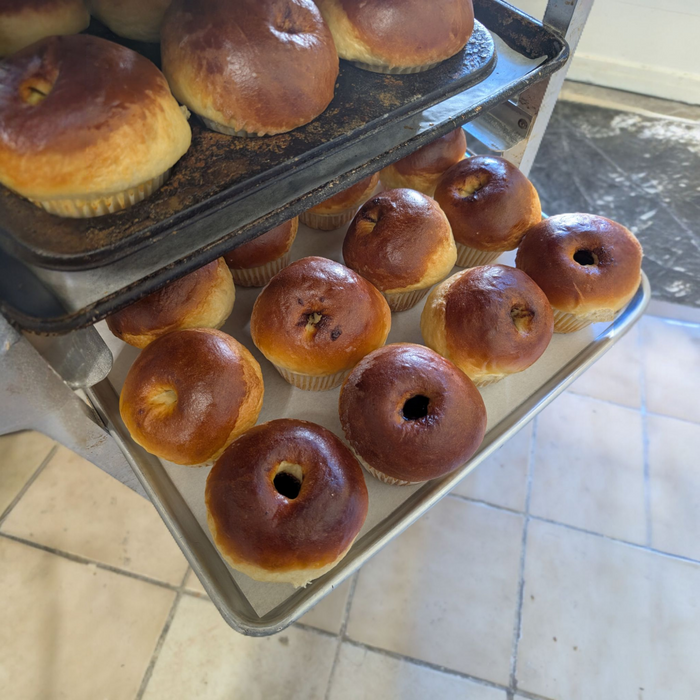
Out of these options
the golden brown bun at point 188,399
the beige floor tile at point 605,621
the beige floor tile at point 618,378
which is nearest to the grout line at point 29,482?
the golden brown bun at point 188,399

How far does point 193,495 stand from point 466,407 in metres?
0.55

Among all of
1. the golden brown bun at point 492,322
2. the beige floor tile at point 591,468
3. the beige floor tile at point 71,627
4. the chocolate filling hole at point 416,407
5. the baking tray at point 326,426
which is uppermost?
the golden brown bun at point 492,322

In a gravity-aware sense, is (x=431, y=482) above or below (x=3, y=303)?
below

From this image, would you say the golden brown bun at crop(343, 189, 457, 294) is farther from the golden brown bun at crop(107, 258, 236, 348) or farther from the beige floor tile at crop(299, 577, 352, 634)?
the beige floor tile at crop(299, 577, 352, 634)

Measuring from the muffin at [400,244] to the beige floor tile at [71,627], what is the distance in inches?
48.6

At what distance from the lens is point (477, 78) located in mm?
949

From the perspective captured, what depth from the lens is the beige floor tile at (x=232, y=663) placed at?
1.50 m

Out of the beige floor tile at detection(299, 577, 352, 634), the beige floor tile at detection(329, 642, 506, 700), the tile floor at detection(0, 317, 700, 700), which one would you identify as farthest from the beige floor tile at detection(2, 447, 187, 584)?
the beige floor tile at detection(329, 642, 506, 700)

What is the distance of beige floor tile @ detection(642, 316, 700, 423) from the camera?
2.05 meters

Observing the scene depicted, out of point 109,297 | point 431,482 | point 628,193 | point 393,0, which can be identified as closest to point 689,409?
point 628,193

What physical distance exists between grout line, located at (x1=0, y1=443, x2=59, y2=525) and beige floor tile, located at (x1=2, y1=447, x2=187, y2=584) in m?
0.01

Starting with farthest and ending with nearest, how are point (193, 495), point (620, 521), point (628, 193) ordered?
point (628, 193), point (620, 521), point (193, 495)

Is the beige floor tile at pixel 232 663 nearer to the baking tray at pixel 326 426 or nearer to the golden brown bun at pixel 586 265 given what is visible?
the baking tray at pixel 326 426

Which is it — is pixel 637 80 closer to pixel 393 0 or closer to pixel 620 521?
pixel 620 521
